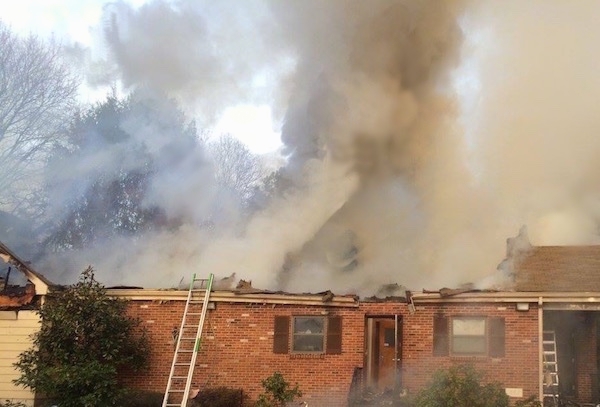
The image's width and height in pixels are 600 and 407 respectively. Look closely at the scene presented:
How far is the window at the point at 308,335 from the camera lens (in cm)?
1573

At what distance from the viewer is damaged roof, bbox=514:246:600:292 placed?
1545cm

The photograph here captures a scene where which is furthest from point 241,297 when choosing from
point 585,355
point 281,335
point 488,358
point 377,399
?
point 585,355

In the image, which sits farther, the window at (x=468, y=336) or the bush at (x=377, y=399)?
the window at (x=468, y=336)

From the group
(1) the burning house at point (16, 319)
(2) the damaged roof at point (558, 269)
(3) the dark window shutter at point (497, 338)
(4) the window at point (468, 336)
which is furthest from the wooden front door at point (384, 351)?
(1) the burning house at point (16, 319)

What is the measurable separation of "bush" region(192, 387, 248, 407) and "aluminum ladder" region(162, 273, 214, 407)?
0.30m

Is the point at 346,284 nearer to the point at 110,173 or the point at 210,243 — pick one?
the point at 210,243

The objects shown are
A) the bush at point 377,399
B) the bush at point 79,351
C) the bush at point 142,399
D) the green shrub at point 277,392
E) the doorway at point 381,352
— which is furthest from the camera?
the doorway at point 381,352

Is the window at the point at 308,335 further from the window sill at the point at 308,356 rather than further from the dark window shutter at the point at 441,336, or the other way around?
the dark window shutter at the point at 441,336

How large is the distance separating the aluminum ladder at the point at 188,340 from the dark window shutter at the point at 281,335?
170 centimetres

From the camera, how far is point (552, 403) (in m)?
15.9

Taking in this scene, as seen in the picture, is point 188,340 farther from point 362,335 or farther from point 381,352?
point 381,352

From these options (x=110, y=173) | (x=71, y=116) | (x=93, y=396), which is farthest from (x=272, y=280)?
(x=71, y=116)

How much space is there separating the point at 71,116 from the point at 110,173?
2.90 m

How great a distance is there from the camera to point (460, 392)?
12547 mm
